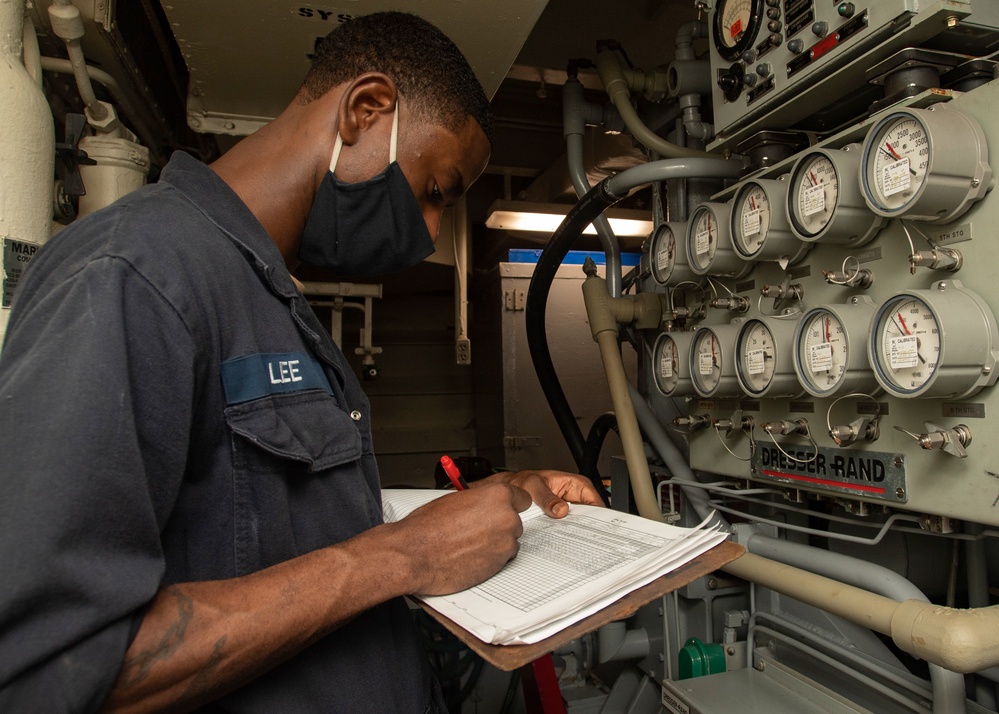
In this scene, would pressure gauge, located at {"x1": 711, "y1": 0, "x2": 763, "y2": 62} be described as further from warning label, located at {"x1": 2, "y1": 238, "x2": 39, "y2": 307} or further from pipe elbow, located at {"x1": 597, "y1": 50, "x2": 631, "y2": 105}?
warning label, located at {"x1": 2, "y1": 238, "x2": 39, "y2": 307}

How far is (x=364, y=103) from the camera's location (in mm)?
889

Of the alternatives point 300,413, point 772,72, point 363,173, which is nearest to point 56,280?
point 300,413

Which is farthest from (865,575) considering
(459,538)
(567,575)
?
(459,538)

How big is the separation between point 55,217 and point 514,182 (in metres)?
3.09

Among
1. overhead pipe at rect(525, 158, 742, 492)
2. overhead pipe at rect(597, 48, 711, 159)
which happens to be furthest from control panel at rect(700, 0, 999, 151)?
overhead pipe at rect(597, 48, 711, 159)

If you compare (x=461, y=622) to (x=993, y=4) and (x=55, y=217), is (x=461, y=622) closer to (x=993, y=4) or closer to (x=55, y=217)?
(x=993, y=4)

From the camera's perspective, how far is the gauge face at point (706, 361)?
157cm

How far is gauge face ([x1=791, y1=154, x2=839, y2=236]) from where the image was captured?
122 centimetres

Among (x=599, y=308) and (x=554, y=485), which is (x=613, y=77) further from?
(x=554, y=485)

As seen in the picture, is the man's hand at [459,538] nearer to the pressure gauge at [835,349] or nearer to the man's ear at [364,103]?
the man's ear at [364,103]

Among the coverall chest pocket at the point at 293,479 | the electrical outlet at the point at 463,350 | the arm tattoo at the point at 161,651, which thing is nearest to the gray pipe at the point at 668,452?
the coverall chest pocket at the point at 293,479

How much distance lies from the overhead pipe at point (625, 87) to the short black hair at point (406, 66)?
1.13 metres

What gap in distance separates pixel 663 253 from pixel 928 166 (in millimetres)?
846

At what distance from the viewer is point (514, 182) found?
4.20m
